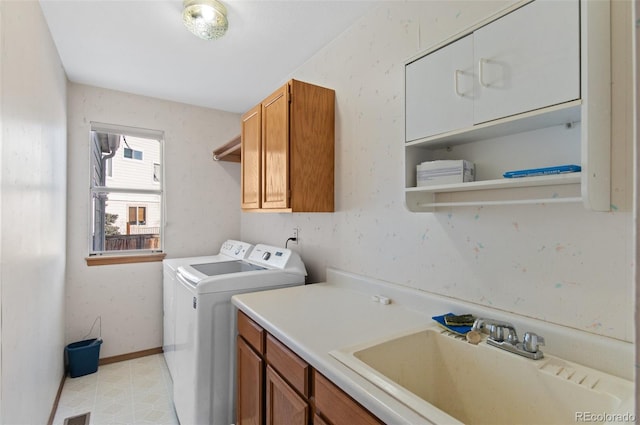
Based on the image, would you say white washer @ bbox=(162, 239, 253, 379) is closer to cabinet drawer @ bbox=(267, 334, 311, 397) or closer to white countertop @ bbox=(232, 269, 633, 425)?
white countertop @ bbox=(232, 269, 633, 425)

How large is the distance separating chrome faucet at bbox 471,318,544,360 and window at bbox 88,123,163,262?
9.71ft

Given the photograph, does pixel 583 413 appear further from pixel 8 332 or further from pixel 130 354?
pixel 130 354

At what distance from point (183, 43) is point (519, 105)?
2053 mm

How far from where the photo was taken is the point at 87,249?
110 inches

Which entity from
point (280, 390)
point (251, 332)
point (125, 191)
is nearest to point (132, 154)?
point (125, 191)

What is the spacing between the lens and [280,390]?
1.24 meters

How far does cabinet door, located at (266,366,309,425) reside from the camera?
109 cm

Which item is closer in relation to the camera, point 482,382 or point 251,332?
point 482,382

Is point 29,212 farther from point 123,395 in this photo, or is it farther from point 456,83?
point 456,83

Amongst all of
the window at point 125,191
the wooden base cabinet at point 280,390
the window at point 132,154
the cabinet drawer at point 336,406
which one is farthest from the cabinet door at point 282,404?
the window at point 132,154

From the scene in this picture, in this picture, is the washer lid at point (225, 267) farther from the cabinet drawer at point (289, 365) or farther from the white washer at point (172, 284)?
the cabinet drawer at point (289, 365)

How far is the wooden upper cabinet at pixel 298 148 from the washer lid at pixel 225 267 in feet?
1.81

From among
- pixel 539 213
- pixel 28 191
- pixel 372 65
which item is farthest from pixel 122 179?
pixel 539 213

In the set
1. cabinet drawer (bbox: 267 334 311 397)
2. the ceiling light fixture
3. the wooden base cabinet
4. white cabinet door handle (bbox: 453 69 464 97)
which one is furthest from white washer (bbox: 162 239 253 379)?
white cabinet door handle (bbox: 453 69 464 97)
